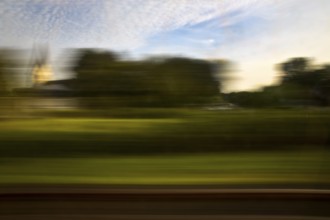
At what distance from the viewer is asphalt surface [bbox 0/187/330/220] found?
5.66 m

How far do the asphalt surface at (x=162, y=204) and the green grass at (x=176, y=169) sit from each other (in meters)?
1.42

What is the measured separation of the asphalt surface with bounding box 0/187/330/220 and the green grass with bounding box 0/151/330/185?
1.42 m

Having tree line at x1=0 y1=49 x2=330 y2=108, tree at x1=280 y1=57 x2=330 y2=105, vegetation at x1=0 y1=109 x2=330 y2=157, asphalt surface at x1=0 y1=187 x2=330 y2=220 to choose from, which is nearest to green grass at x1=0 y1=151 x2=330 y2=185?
vegetation at x1=0 y1=109 x2=330 y2=157

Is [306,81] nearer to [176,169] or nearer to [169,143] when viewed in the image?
[169,143]

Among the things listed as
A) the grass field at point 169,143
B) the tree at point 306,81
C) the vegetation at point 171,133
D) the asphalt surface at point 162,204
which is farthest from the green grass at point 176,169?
the tree at point 306,81

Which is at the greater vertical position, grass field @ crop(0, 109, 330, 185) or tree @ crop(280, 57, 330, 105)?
tree @ crop(280, 57, 330, 105)

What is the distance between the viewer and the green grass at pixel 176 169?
27.0 ft

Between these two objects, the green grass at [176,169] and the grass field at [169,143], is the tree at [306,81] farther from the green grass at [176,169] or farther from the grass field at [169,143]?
the green grass at [176,169]

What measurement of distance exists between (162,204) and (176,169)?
3.43 m

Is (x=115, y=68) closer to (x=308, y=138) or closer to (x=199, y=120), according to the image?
(x=199, y=120)

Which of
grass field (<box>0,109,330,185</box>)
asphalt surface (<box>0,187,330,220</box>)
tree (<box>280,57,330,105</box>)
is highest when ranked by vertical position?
tree (<box>280,57,330,105</box>)

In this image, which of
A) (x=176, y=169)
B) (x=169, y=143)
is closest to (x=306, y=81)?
(x=169, y=143)

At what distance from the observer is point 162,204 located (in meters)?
6.18

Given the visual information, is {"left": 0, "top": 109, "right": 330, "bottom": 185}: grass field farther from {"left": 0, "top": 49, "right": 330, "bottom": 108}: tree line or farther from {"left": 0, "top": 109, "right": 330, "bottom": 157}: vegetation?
{"left": 0, "top": 49, "right": 330, "bottom": 108}: tree line
